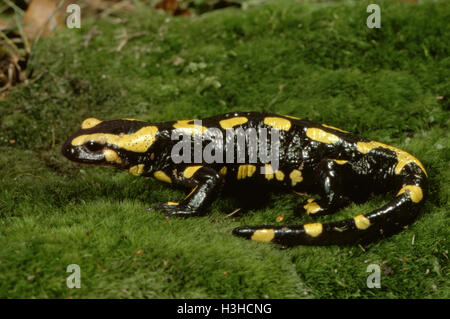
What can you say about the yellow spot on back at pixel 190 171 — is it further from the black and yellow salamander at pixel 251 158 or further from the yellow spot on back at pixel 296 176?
the yellow spot on back at pixel 296 176

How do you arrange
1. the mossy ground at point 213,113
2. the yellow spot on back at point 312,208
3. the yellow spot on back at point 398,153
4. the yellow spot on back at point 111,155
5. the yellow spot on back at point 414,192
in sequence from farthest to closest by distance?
the yellow spot on back at point 111,155, the yellow spot on back at point 398,153, the yellow spot on back at point 312,208, the yellow spot on back at point 414,192, the mossy ground at point 213,113

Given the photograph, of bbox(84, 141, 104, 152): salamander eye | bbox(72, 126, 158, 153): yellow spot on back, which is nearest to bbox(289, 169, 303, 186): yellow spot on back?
bbox(72, 126, 158, 153): yellow spot on back

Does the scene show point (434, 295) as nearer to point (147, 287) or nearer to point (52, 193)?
point (147, 287)

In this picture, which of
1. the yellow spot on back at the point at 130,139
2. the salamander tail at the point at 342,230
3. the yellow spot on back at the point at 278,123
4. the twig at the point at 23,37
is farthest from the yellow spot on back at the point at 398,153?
the twig at the point at 23,37

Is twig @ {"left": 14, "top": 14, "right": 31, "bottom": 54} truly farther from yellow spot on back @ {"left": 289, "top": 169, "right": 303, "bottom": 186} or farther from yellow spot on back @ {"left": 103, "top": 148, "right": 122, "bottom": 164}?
yellow spot on back @ {"left": 289, "top": 169, "right": 303, "bottom": 186}

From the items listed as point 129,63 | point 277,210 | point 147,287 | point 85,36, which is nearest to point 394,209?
point 277,210

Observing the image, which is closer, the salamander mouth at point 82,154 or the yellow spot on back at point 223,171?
the salamander mouth at point 82,154
